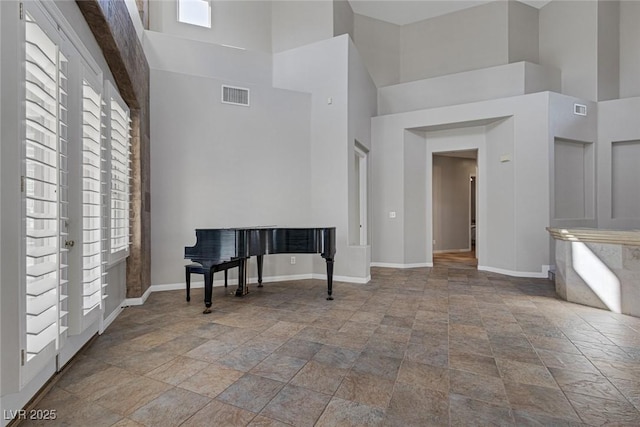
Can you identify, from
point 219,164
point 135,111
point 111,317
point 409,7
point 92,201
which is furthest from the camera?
point 409,7

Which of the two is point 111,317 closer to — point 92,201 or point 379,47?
point 92,201

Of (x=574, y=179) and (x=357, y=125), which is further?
(x=574, y=179)

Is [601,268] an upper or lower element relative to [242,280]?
upper

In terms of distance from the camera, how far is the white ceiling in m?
7.01

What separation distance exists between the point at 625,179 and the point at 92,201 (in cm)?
839

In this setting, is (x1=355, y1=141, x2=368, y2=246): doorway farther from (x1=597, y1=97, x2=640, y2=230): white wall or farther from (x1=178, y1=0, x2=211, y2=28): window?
(x1=597, y1=97, x2=640, y2=230): white wall

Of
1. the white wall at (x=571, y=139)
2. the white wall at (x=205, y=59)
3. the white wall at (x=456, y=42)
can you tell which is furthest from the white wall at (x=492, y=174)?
the white wall at (x=205, y=59)

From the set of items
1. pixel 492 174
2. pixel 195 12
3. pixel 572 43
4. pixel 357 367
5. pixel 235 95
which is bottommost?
pixel 357 367

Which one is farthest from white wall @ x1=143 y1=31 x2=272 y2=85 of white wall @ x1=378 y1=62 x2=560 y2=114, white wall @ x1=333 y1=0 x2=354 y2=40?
white wall @ x1=378 y1=62 x2=560 y2=114

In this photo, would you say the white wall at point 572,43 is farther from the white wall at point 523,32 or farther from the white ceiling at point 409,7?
the white ceiling at point 409,7

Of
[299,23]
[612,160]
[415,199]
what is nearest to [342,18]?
[299,23]

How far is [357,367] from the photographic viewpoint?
2.29 metres

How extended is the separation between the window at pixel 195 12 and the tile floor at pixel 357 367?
492 centimetres

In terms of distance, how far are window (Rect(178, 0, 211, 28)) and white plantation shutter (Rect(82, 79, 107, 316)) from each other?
3.92 m
